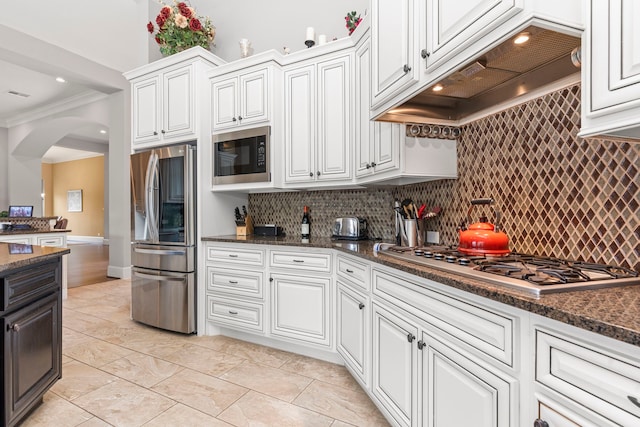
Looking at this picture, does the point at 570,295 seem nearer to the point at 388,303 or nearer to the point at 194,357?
the point at 388,303

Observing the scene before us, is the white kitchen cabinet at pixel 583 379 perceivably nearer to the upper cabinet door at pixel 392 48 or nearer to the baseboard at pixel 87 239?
the upper cabinet door at pixel 392 48

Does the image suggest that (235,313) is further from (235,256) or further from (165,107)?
(165,107)

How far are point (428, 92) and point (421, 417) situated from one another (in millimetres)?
1511

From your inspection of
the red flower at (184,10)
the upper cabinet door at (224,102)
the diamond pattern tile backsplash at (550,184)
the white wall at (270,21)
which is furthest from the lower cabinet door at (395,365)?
the red flower at (184,10)

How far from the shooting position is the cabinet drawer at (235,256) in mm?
2670

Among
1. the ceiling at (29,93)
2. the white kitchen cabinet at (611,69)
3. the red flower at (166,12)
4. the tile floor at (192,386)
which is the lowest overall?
the tile floor at (192,386)

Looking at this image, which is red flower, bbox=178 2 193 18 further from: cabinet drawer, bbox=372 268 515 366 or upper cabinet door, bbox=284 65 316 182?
cabinet drawer, bbox=372 268 515 366

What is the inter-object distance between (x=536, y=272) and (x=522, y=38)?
0.80 meters

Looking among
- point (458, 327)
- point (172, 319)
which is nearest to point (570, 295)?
point (458, 327)

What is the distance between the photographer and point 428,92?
5.63 feet

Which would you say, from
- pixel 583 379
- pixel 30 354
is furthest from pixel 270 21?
pixel 583 379

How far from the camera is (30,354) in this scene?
1.66 m

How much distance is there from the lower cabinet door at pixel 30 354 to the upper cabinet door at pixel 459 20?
2.24 m

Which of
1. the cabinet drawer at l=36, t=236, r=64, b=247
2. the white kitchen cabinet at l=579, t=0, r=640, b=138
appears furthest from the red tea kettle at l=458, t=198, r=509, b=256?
the cabinet drawer at l=36, t=236, r=64, b=247
